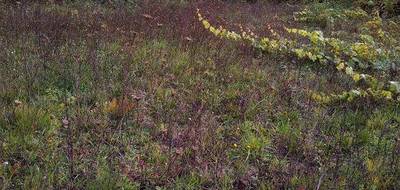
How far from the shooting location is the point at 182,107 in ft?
17.0

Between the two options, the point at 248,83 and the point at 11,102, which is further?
the point at 248,83

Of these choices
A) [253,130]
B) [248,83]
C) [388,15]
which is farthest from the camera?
[388,15]

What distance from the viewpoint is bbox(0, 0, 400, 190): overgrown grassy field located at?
12.9 ft

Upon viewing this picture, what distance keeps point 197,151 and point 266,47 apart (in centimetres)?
400

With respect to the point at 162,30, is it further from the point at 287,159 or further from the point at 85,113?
the point at 287,159

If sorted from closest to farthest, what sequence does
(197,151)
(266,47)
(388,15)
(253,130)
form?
(197,151) → (253,130) → (266,47) → (388,15)

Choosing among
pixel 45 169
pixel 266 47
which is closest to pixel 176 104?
pixel 45 169

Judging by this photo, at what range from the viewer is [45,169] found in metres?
3.74

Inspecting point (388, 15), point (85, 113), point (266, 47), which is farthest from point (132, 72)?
point (388, 15)

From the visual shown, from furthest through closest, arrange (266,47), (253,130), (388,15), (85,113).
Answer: (388,15) → (266,47) → (253,130) → (85,113)

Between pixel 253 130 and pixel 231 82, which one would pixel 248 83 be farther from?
pixel 253 130

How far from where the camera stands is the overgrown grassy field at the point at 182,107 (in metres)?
3.94

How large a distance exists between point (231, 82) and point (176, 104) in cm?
118

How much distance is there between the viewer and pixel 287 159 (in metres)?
4.49
